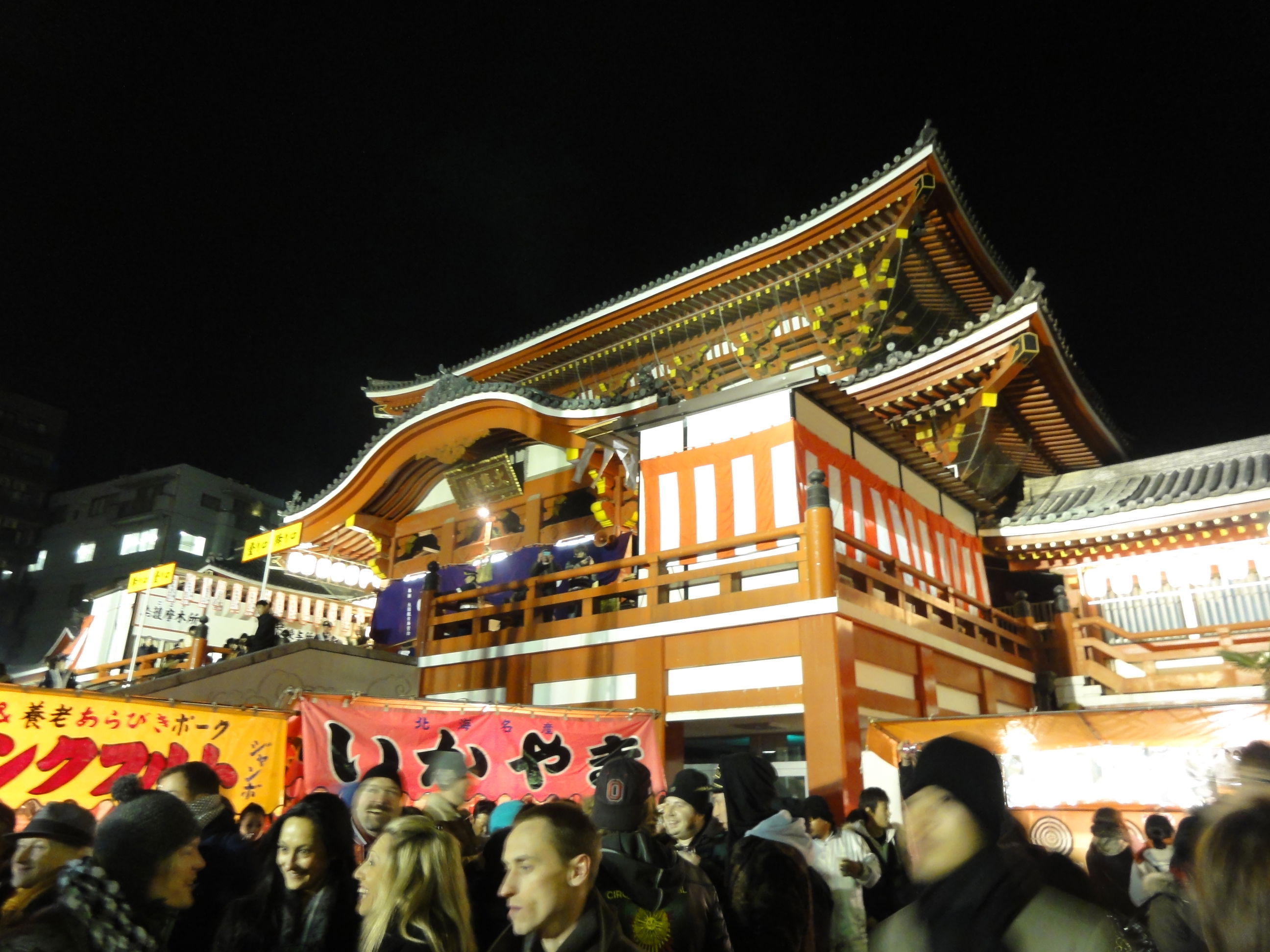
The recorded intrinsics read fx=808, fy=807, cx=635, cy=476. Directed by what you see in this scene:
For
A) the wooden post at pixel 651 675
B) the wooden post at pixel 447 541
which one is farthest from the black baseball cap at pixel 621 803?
the wooden post at pixel 447 541

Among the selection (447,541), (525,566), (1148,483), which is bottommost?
(525,566)

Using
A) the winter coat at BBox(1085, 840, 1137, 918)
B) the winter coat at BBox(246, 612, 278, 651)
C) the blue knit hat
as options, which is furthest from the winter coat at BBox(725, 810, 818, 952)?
the winter coat at BBox(246, 612, 278, 651)

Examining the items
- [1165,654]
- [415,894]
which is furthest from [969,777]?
[1165,654]

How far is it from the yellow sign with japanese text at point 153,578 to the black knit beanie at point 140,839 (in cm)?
1712

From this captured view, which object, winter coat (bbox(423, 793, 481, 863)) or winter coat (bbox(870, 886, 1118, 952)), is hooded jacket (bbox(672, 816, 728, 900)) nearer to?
winter coat (bbox(423, 793, 481, 863))

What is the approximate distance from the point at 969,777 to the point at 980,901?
0.94 ft

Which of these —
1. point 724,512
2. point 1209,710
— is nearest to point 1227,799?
point 1209,710

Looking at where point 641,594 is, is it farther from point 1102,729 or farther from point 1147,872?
point 1147,872

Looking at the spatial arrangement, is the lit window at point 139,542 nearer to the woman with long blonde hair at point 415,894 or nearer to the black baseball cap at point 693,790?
the black baseball cap at point 693,790

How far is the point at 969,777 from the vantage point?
2062 millimetres

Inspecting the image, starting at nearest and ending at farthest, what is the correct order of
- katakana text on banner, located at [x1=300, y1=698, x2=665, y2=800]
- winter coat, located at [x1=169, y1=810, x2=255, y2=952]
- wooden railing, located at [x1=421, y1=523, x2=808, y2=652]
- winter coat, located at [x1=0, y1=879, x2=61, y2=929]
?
winter coat, located at [x1=0, y1=879, x2=61, y2=929]
winter coat, located at [x1=169, y1=810, x2=255, y2=952]
katakana text on banner, located at [x1=300, y1=698, x2=665, y2=800]
wooden railing, located at [x1=421, y1=523, x2=808, y2=652]

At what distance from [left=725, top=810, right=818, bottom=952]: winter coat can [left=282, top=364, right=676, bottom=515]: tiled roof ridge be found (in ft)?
29.4

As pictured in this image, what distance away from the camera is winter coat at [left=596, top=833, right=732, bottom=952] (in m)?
2.93

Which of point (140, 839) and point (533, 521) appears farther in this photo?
point (533, 521)
